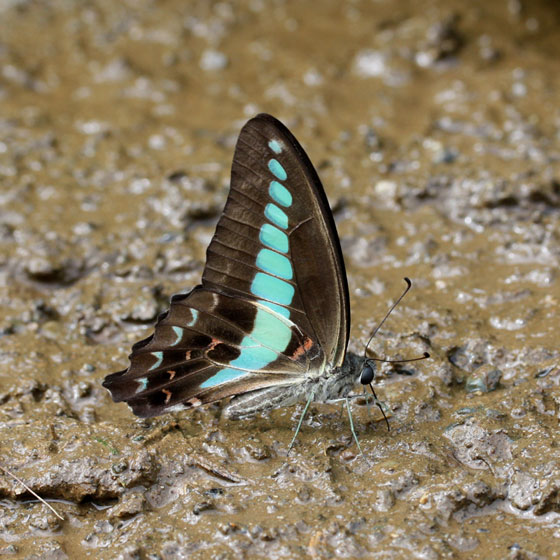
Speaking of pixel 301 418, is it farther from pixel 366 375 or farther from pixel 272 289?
pixel 272 289

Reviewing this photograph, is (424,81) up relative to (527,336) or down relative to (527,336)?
up

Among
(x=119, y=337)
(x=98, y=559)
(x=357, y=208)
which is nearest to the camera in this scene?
(x=98, y=559)

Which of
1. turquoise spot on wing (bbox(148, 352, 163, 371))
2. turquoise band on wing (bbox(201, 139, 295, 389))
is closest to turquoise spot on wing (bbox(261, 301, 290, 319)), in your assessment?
turquoise band on wing (bbox(201, 139, 295, 389))

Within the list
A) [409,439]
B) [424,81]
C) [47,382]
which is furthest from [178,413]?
[424,81]

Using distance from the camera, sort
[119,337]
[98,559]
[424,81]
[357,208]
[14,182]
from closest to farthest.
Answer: [98,559]
[119,337]
[357,208]
[14,182]
[424,81]

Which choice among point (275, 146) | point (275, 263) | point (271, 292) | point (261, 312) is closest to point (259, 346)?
point (261, 312)

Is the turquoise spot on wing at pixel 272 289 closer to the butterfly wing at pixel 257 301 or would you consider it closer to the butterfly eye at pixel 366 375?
the butterfly wing at pixel 257 301

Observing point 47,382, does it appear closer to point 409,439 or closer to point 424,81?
point 409,439
